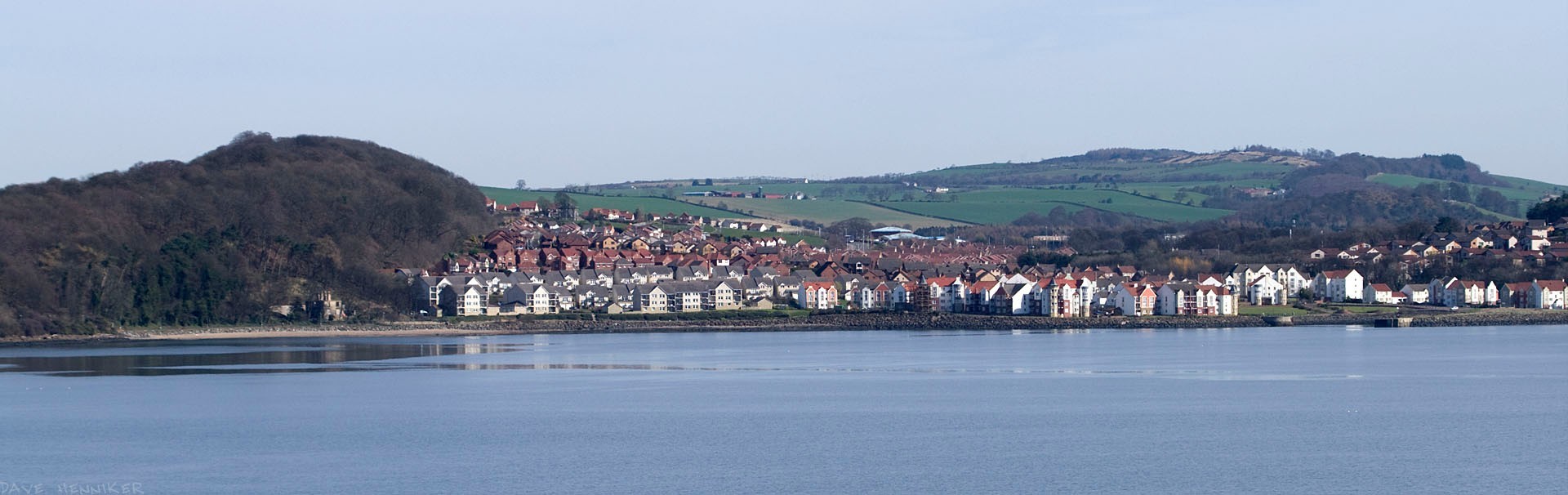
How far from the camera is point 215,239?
46625mm

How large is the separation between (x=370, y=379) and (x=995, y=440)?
12.7m

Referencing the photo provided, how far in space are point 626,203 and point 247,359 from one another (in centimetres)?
5622

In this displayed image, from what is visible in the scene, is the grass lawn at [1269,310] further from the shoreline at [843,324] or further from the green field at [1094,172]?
the green field at [1094,172]

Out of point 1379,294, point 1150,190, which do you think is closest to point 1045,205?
point 1150,190

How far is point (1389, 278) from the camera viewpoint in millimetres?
52406

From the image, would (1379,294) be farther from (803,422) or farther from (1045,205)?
(1045,205)

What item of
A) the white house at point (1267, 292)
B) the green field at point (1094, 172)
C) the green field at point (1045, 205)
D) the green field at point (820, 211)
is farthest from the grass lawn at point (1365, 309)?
the green field at point (1094, 172)

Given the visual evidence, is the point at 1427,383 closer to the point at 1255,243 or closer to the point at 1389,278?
the point at 1389,278

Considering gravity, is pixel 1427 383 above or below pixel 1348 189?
below

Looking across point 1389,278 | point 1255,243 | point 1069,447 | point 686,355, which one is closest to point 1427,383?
point 1069,447

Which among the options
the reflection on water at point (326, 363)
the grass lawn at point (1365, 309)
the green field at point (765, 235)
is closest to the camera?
the reflection on water at point (326, 363)

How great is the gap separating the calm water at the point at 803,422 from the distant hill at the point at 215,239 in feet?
26.9

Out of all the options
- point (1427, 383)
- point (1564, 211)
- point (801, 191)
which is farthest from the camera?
point (801, 191)

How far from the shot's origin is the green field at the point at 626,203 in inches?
3361
